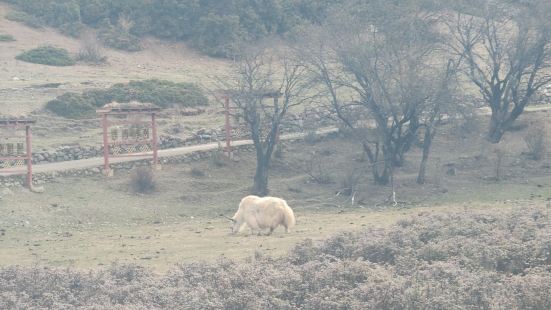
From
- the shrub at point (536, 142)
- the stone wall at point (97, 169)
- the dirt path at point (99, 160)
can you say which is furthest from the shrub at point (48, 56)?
the shrub at point (536, 142)

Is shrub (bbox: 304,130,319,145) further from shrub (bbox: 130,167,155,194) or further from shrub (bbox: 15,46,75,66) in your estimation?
shrub (bbox: 15,46,75,66)

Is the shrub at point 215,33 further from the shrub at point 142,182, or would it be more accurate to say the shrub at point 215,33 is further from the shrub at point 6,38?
the shrub at point 142,182

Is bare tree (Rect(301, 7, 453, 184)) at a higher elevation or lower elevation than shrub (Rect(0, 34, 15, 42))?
lower

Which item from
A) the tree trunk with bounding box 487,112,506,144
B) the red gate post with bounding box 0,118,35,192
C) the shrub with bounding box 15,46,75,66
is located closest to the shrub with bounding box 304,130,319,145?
the tree trunk with bounding box 487,112,506,144

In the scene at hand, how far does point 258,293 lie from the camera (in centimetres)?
1588

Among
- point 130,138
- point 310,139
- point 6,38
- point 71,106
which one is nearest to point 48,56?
point 6,38

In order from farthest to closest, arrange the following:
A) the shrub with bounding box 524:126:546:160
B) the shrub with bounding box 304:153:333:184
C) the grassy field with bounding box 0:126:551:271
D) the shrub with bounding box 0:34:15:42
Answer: the shrub with bounding box 0:34:15:42
the shrub with bounding box 524:126:546:160
the shrub with bounding box 304:153:333:184
the grassy field with bounding box 0:126:551:271

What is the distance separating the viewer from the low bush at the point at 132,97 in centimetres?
4069

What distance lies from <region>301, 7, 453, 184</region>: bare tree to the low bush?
7.37m

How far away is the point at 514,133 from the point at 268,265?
24252mm

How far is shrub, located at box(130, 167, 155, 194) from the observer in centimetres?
3272

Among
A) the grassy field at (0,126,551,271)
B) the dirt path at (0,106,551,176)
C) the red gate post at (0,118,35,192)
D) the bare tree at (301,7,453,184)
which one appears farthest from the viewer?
the bare tree at (301,7,453,184)

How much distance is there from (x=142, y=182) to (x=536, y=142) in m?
14.0

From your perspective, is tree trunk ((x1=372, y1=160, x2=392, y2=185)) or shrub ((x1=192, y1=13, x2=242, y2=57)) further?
shrub ((x1=192, y1=13, x2=242, y2=57))
